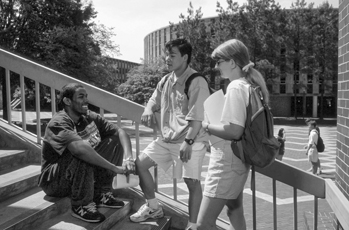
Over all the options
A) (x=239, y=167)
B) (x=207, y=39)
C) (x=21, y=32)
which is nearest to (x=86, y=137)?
(x=239, y=167)

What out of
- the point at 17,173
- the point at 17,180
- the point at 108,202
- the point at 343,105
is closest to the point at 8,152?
the point at 17,173

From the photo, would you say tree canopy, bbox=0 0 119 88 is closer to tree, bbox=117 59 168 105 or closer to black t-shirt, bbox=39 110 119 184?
black t-shirt, bbox=39 110 119 184

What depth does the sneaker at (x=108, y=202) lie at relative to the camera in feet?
10.9

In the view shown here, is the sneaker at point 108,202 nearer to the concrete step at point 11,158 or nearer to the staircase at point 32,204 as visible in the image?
the staircase at point 32,204

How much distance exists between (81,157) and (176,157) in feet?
2.56

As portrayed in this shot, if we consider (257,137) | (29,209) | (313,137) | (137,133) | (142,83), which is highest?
(142,83)

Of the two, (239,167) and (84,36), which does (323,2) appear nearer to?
(84,36)

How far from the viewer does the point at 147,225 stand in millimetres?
3182

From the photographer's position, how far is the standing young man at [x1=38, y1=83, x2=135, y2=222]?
9.64ft

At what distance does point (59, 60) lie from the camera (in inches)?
816

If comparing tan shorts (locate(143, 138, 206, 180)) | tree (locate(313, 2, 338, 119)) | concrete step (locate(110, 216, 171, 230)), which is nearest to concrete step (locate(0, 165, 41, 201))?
concrete step (locate(110, 216, 171, 230))

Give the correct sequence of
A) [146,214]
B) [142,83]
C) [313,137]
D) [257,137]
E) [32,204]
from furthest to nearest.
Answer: [142,83] < [313,137] < [146,214] < [32,204] < [257,137]

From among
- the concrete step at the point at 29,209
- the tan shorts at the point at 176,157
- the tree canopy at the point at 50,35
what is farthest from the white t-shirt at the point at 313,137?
the tree canopy at the point at 50,35

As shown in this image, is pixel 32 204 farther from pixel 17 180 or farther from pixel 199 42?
pixel 199 42
